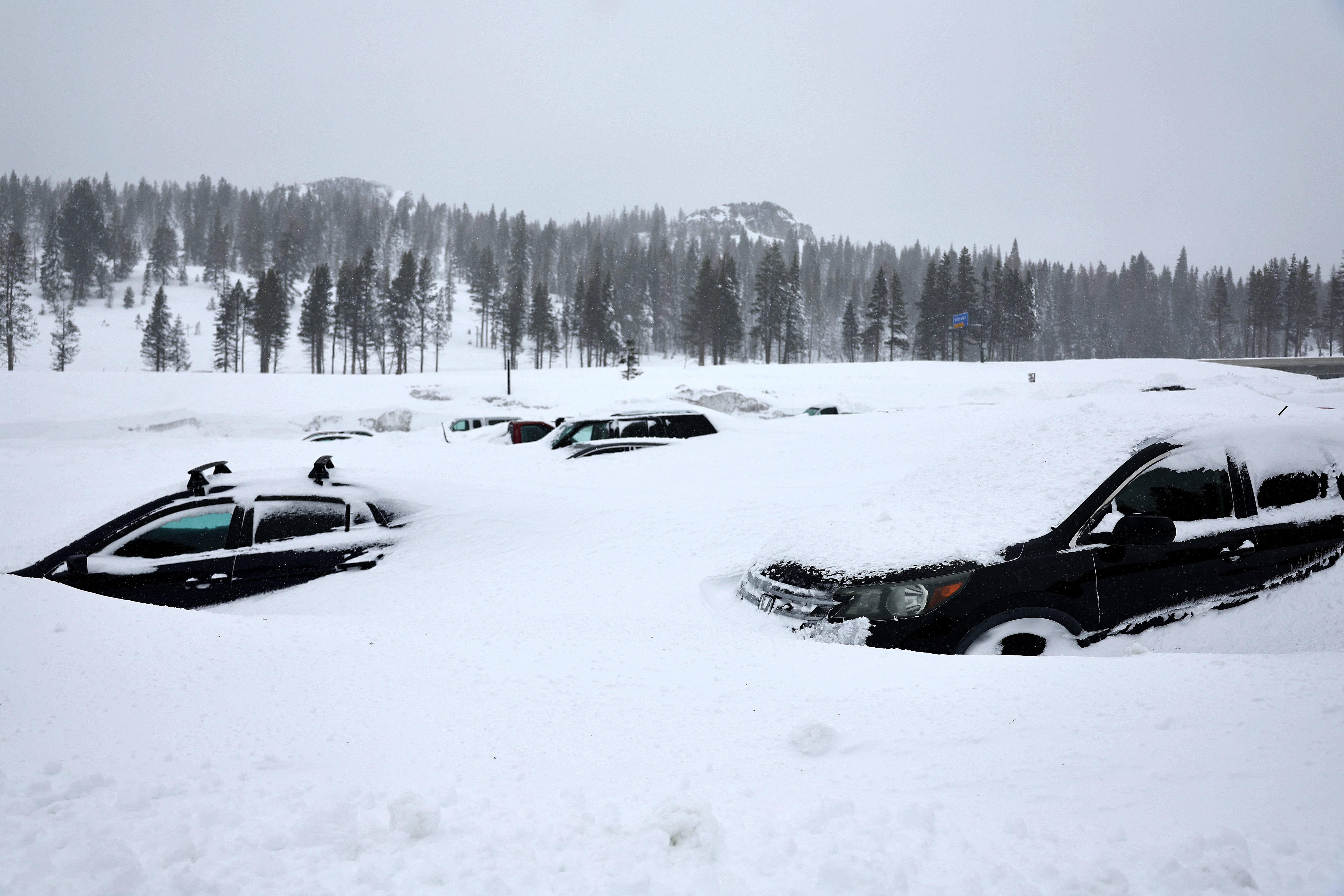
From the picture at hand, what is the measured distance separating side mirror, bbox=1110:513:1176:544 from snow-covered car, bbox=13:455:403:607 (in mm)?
5408

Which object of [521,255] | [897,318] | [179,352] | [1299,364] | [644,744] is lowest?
[644,744]

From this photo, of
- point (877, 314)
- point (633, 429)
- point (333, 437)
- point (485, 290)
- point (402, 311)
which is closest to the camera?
point (633, 429)

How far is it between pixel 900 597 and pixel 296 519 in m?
4.82

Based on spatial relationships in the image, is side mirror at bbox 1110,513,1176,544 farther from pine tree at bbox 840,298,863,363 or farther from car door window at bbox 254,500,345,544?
pine tree at bbox 840,298,863,363

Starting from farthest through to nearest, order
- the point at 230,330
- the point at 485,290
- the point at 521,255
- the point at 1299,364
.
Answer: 1. the point at 521,255
2. the point at 485,290
3. the point at 230,330
4. the point at 1299,364

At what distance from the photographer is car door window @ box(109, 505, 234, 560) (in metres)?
5.53

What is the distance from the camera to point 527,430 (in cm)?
1599

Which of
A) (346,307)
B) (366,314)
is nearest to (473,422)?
(366,314)

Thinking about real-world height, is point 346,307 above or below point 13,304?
above

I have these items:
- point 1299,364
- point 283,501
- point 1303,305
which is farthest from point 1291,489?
point 1303,305

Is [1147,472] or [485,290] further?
[485,290]

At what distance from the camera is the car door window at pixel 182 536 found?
18.1 ft

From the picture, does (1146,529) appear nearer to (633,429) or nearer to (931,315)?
(633,429)

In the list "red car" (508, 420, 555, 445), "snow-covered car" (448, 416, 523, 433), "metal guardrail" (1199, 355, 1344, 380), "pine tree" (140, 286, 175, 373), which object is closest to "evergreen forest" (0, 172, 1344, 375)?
"pine tree" (140, 286, 175, 373)
